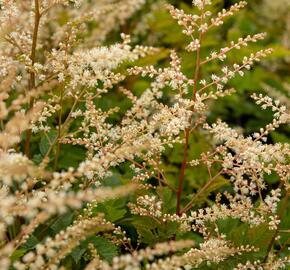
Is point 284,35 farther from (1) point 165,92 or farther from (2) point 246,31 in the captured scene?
(1) point 165,92

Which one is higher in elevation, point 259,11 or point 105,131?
point 105,131

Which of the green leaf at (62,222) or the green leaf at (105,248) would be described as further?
the green leaf at (62,222)

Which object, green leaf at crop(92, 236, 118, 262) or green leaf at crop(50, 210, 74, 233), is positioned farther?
green leaf at crop(50, 210, 74, 233)

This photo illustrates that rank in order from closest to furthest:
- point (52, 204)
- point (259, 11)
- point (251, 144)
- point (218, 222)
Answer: point (52, 204) < point (251, 144) < point (218, 222) < point (259, 11)

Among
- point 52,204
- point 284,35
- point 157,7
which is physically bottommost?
point 284,35

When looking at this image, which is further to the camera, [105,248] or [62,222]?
[62,222]

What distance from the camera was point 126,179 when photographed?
356 cm

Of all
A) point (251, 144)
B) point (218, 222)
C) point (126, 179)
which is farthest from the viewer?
point (126, 179)

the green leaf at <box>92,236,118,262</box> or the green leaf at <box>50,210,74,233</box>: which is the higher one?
the green leaf at <box>50,210,74,233</box>

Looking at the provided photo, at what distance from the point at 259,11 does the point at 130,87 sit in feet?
11.8

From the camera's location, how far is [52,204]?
1.78 m

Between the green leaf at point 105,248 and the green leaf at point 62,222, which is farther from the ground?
the green leaf at point 62,222

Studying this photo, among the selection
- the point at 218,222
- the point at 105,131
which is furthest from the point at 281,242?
the point at 105,131

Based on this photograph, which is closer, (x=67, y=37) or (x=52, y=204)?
(x=52, y=204)
